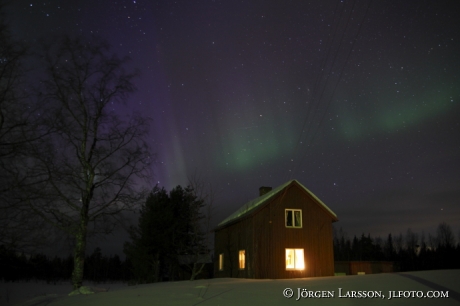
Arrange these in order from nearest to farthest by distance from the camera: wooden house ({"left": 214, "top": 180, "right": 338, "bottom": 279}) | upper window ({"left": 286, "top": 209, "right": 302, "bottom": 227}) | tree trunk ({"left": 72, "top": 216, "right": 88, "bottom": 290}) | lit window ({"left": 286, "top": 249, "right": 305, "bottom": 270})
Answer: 1. tree trunk ({"left": 72, "top": 216, "right": 88, "bottom": 290})
2. wooden house ({"left": 214, "top": 180, "right": 338, "bottom": 279})
3. lit window ({"left": 286, "top": 249, "right": 305, "bottom": 270})
4. upper window ({"left": 286, "top": 209, "right": 302, "bottom": 227})

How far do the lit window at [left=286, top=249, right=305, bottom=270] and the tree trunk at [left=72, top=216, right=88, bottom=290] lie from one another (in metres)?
13.9

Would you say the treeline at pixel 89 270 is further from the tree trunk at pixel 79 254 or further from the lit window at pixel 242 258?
the tree trunk at pixel 79 254

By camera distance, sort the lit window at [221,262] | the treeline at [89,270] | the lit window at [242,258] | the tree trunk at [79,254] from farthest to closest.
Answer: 1. the treeline at [89,270]
2. the lit window at [221,262]
3. the lit window at [242,258]
4. the tree trunk at [79,254]

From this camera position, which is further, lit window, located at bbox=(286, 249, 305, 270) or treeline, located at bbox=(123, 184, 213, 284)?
treeline, located at bbox=(123, 184, 213, 284)

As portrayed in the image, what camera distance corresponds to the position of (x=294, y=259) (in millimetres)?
26438

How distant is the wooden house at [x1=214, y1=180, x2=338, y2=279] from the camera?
1013 inches

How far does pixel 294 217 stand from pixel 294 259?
2.93 m

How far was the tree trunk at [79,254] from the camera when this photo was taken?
18.4 m

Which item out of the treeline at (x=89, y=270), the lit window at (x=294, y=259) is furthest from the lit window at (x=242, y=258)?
the treeline at (x=89, y=270)

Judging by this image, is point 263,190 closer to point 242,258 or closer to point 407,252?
point 242,258

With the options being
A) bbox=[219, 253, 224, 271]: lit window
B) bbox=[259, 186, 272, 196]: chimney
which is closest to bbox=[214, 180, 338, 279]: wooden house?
bbox=[219, 253, 224, 271]: lit window

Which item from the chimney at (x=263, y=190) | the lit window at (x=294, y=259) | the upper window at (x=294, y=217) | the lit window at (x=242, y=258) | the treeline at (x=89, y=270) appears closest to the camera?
the lit window at (x=294, y=259)

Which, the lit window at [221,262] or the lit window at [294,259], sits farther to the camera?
the lit window at [221,262]

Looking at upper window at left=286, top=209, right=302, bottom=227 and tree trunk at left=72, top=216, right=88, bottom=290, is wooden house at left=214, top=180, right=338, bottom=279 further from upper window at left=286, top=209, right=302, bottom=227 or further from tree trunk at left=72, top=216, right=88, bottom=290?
tree trunk at left=72, top=216, right=88, bottom=290
